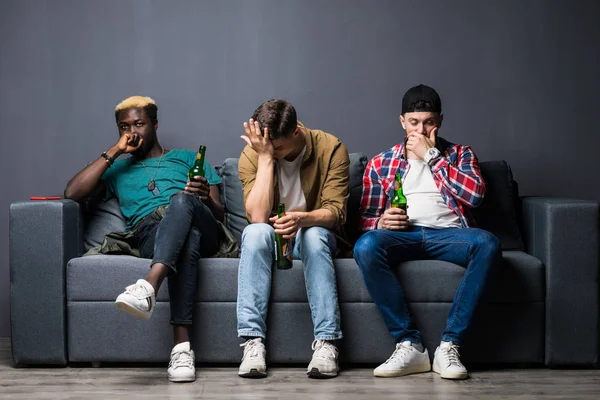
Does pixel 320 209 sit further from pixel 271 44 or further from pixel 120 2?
pixel 120 2

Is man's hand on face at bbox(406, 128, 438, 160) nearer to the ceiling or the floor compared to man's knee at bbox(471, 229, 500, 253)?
nearer to the ceiling

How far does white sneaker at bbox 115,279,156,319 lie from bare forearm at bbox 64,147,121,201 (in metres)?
0.73

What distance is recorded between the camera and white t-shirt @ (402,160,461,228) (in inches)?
114

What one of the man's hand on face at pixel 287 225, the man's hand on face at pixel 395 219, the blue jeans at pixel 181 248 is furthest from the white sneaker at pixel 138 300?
the man's hand on face at pixel 395 219

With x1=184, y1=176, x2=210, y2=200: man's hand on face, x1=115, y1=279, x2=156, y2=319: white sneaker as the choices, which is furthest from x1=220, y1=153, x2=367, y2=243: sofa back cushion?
x1=115, y1=279, x2=156, y2=319: white sneaker

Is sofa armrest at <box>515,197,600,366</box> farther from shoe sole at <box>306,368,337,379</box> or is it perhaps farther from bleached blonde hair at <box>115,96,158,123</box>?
bleached blonde hair at <box>115,96,158,123</box>

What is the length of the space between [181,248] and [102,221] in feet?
2.26

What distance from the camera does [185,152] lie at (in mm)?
3359

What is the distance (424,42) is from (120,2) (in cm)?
150

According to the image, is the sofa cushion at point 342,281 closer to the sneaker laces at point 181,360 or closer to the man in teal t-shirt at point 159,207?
the man in teal t-shirt at point 159,207

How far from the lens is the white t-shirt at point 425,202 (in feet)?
9.51

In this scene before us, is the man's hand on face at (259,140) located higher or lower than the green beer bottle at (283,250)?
higher

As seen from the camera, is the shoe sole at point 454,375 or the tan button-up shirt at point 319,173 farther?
the tan button-up shirt at point 319,173

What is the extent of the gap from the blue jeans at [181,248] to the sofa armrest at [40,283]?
1.28 ft
